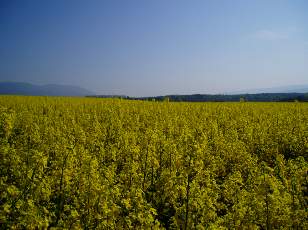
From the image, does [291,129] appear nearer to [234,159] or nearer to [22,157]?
[234,159]

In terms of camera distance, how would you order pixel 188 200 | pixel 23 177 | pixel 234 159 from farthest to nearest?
pixel 234 159
pixel 23 177
pixel 188 200

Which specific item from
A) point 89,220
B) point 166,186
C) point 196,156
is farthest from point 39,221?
point 166,186

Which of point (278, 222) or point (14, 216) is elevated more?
point (14, 216)

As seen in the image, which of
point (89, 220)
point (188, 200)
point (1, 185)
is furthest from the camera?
point (1, 185)

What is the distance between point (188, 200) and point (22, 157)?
5640 mm

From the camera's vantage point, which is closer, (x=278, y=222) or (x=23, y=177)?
(x=278, y=222)

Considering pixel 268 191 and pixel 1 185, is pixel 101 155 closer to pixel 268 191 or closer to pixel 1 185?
Result: pixel 1 185

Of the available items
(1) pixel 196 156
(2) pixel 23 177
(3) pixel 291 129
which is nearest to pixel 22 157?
(2) pixel 23 177

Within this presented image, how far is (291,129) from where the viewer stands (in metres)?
19.1

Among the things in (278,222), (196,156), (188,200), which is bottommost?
(278,222)

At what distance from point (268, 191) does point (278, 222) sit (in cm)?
67

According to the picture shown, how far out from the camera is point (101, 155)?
10688mm

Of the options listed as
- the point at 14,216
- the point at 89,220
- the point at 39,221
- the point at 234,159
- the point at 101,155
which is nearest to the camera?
the point at 39,221

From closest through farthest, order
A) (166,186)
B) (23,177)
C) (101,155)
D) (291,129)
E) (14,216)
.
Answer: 1. (14,216)
2. (23,177)
3. (166,186)
4. (101,155)
5. (291,129)
